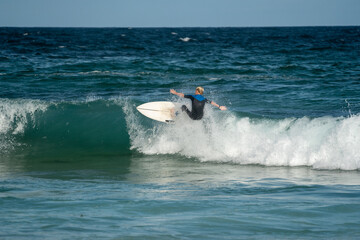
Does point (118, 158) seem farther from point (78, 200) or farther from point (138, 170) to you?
point (78, 200)

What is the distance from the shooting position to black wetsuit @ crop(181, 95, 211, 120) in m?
12.2

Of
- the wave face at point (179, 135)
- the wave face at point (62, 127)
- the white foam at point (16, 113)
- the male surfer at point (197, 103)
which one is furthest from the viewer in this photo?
the white foam at point (16, 113)

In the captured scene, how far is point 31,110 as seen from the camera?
631 inches

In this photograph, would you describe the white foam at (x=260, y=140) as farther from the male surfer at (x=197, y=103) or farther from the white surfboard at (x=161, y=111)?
the male surfer at (x=197, y=103)

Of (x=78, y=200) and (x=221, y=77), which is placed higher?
(x=221, y=77)

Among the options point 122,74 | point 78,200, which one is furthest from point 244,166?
point 122,74

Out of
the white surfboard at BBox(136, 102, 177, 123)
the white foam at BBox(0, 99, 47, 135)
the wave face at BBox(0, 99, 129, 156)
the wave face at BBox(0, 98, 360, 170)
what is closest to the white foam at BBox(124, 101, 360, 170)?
the wave face at BBox(0, 98, 360, 170)

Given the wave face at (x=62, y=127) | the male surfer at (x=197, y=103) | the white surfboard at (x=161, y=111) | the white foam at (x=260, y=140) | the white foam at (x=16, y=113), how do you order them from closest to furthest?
the white foam at (x=260, y=140) → the male surfer at (x=197, y=103) → the white surfboard at (x=161, y=111) → the wave face at (x=62, y=127) → the white foam at (x=16, y=113)

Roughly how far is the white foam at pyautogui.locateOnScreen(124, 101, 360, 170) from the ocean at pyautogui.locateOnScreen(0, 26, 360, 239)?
1.2 inches

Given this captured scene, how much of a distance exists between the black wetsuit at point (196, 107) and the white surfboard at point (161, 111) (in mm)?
761

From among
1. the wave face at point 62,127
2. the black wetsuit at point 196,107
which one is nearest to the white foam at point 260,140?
the black wetsuit at point 196,107

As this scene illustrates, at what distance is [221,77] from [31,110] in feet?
38.7

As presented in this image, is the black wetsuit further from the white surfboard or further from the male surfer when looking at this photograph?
the white surfboard

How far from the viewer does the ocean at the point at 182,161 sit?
6.22 metres
